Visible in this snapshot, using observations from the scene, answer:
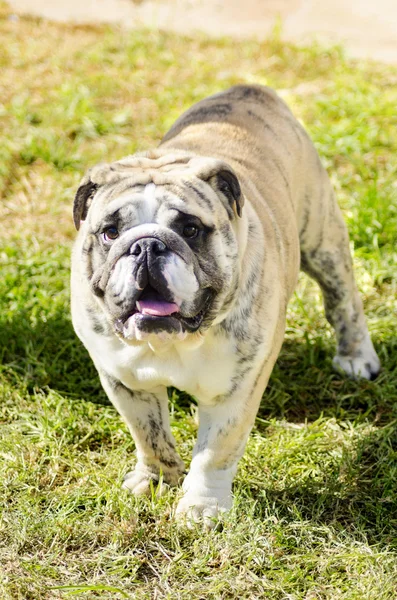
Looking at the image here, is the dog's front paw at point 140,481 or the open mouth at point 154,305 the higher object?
the open mouth at point 154,305

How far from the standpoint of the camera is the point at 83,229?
325cm

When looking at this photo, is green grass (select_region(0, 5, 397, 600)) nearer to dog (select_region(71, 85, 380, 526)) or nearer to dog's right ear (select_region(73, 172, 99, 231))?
dog (select_region(71, 85, 380, 526))

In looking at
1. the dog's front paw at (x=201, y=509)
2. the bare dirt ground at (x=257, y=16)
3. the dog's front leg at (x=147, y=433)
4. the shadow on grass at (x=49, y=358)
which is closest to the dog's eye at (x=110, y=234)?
the dog's front leg at (x=147, y=433)

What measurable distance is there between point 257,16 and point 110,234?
630 centimetres

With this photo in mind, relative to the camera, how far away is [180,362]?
10.5 feet

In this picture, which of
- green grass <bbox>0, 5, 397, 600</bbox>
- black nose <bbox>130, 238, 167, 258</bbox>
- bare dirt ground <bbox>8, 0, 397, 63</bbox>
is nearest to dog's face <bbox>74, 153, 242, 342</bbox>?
black nose <bbox>130, 238, 167, 258</bbox>

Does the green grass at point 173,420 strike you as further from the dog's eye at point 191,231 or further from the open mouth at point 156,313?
the dog's eye at point 191,231

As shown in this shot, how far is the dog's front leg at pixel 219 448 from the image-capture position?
11.0 feet

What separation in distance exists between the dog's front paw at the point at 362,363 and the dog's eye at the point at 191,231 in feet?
6.14

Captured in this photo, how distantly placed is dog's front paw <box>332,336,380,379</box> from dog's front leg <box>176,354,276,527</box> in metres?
1.22

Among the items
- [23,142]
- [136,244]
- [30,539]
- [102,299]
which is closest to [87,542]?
[30,539]

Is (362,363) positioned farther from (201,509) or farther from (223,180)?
(223,180)

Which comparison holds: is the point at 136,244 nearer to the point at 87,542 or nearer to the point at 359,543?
the point at 87,542

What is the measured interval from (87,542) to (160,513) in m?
Answer: 0.33
